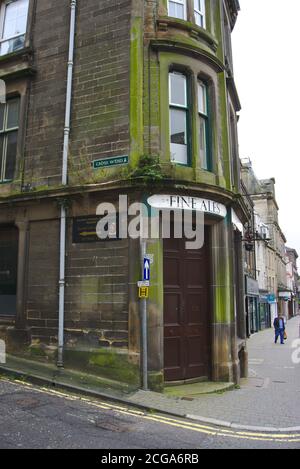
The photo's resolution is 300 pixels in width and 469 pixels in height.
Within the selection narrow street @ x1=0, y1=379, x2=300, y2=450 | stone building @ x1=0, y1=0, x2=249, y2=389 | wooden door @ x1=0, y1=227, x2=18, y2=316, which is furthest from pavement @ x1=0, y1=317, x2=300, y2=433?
wooden door @ x1=0, y1=227, x2=18, y2=316

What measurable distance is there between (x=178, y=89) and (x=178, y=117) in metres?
0.78


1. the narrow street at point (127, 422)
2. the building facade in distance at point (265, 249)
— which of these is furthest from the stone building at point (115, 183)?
the building facade in distance at point (265, 249)

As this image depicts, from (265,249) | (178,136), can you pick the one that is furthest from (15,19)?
(265,249)

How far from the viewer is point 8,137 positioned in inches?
467

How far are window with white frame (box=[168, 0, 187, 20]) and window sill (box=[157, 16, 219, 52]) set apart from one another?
1.76 ft

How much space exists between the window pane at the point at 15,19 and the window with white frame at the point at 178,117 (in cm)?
531

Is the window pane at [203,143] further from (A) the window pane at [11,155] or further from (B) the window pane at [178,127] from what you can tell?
(A) the window pane at [11,155]

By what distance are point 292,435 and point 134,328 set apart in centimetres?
378

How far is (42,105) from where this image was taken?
1116 centimetres

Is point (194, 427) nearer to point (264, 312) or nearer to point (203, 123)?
point (203, 123)

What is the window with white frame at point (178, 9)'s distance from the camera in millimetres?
10984

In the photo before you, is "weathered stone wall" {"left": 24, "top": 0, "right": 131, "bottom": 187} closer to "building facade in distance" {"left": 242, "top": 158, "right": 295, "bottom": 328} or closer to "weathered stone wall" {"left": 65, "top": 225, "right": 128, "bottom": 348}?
"weathered stone wall" {"left": 65, "top": 225, "right": 128, "bottom": 348}

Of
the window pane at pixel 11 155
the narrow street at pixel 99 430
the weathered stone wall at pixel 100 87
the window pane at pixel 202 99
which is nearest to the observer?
the narrow street at pixel 99 430

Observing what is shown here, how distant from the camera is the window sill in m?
10.4
